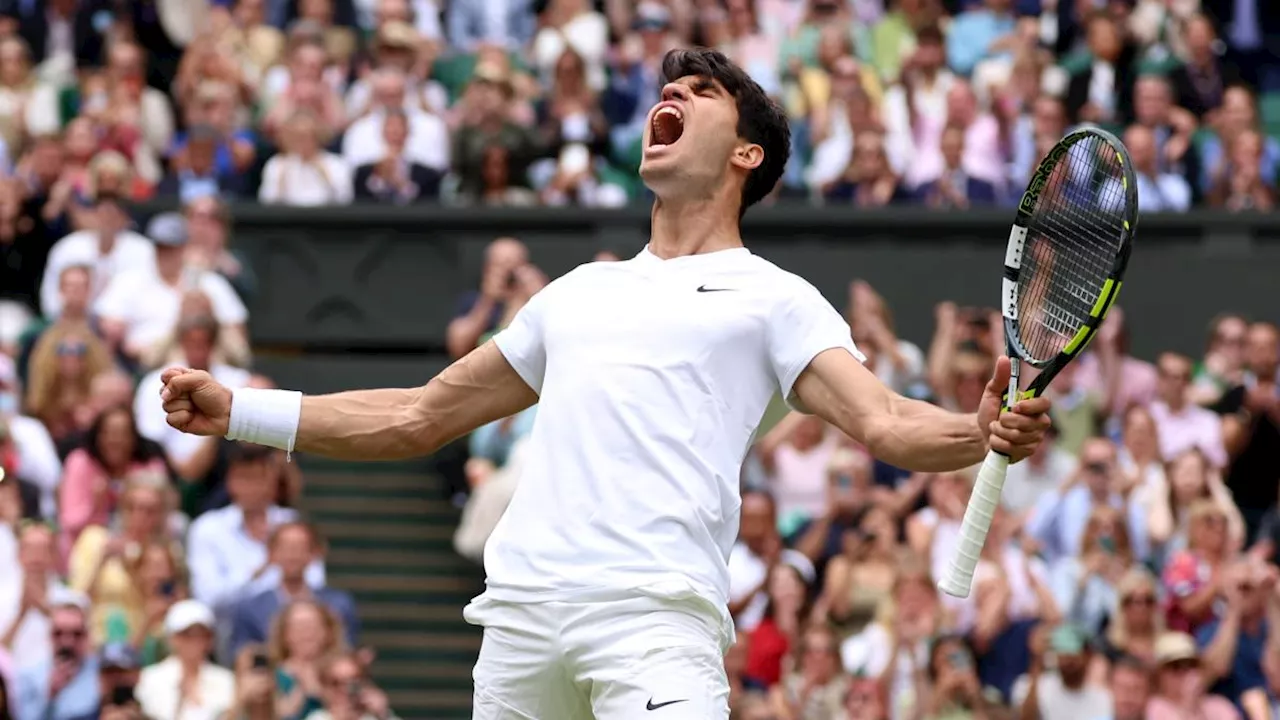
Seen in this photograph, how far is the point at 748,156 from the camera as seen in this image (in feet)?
19.7

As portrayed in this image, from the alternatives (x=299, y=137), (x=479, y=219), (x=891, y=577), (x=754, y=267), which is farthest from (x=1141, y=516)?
(x=754, y=267)

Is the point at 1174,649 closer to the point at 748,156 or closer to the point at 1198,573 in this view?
the point at 1198,573

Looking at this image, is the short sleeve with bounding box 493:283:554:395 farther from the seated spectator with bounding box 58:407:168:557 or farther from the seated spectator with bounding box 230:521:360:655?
the seated spectator with bounding box 58:407:168:557

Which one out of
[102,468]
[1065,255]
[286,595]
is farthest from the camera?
[102,468]

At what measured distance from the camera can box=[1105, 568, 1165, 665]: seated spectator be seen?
37.6 feet

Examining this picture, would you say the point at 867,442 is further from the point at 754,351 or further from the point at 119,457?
the point at 119,457

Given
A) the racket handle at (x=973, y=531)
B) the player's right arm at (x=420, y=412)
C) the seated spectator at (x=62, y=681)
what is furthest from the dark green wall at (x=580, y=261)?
the racket handle at (x=973, y=531)

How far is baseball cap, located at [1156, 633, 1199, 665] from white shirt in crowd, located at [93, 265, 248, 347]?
5.38 m

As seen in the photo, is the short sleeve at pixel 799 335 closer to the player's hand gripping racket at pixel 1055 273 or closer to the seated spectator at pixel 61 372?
the player's hand gripping racket at pixel 1055 273

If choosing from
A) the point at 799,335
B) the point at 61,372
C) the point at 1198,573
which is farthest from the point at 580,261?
the point at 799,335

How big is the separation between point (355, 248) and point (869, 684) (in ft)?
18.1

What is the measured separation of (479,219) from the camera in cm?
1504

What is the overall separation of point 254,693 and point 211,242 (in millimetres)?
4191

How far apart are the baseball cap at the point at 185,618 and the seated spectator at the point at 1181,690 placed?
4161 mm
